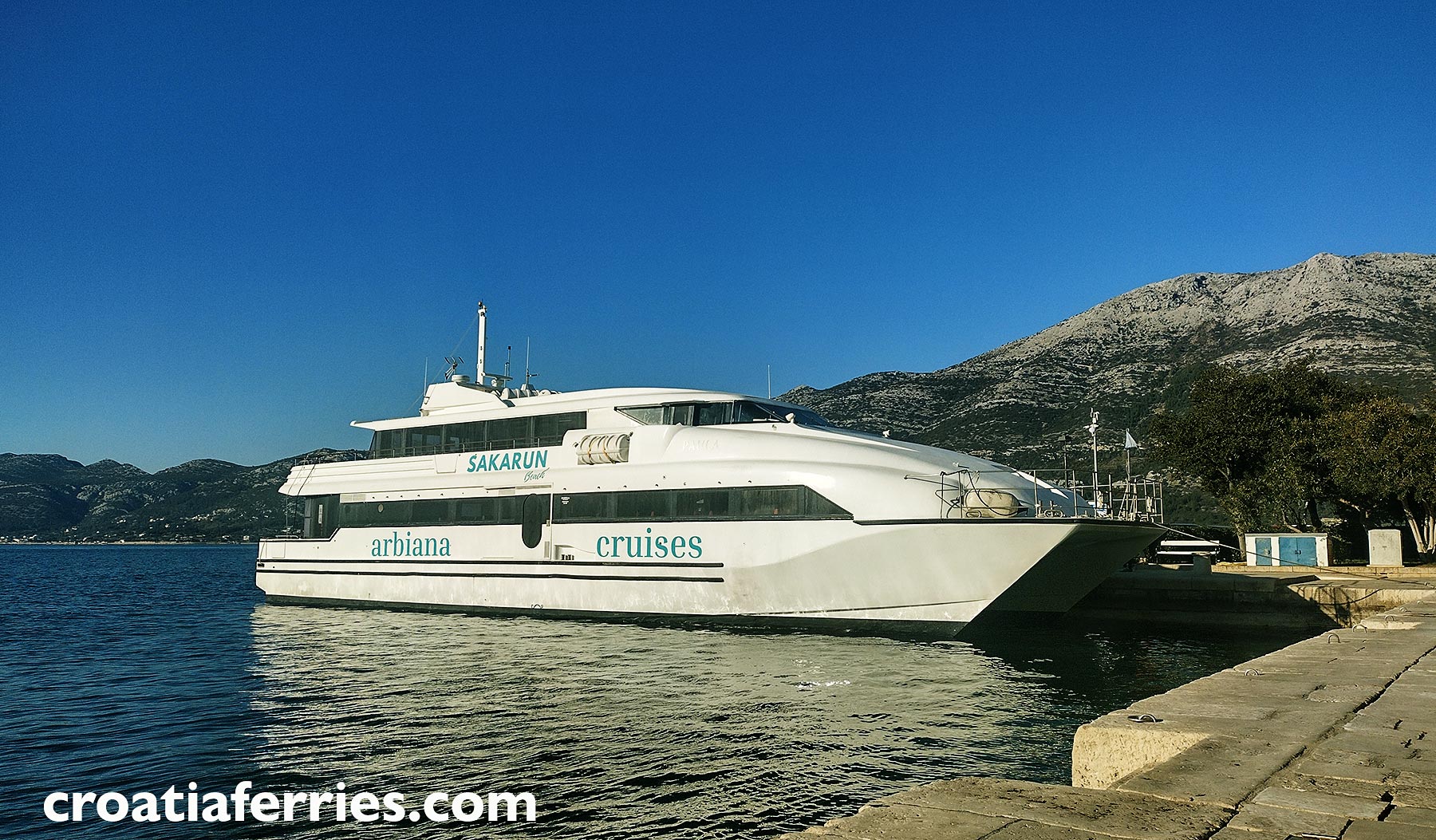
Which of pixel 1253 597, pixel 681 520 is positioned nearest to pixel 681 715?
pixel 681 520

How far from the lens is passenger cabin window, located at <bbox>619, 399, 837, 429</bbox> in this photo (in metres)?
18.3

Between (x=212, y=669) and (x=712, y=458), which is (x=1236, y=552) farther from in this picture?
(x=212, y=669)

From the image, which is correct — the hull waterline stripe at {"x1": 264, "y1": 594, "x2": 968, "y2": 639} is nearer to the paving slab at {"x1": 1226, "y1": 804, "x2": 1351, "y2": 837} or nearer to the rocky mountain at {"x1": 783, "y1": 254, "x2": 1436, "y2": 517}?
the paving slab at {"x1": 1226, "y1": 804, "x2": 1351, "y2": 837}

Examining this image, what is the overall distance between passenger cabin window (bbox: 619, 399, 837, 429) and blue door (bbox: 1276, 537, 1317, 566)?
14.4 m

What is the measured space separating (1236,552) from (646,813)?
92.1 ft

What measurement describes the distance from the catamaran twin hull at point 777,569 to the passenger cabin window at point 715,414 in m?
2.23

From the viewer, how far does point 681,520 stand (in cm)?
1733

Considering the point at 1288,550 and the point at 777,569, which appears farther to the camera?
the point at 1288,550

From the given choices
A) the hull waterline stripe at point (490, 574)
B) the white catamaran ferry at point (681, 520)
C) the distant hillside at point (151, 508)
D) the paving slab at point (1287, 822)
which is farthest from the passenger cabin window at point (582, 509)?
the distant hillside at point (151, 508)

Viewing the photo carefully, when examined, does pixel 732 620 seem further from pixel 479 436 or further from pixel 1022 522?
pixel 479 436

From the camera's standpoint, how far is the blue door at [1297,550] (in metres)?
23.9

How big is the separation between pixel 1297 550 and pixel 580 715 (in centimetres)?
2196

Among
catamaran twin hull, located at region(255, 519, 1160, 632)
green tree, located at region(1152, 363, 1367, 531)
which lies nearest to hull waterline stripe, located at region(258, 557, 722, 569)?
catamaran twin hull, located at region(255, 519, 1160, 632)

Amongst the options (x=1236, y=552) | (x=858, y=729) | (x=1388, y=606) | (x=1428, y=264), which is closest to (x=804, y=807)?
(x=858, y=729)
